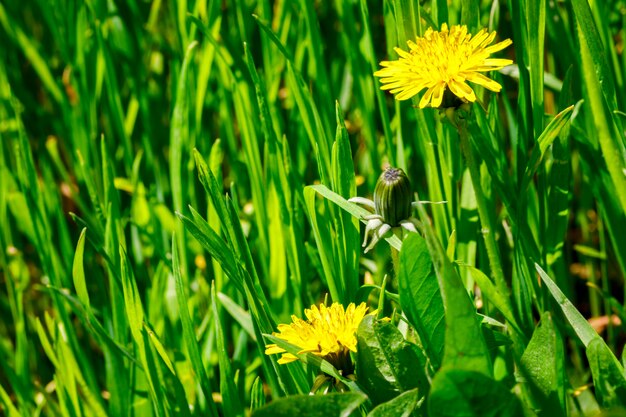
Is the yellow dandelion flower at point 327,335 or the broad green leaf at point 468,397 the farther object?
the yellow dandelion flower at point 327,335

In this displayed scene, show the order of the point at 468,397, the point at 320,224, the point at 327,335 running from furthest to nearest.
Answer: the point at 320,224, the point at 327,335, the point at 468,397

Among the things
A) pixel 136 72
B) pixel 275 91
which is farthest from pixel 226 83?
pixel 136 72

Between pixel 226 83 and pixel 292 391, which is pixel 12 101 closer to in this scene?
pixel 226 83

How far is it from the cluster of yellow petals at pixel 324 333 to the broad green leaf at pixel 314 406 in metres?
0.06

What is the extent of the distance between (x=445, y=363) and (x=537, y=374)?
129 millimetres

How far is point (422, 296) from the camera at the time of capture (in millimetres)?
724

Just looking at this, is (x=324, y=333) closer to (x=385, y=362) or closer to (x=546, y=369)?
(x=385, y=362)

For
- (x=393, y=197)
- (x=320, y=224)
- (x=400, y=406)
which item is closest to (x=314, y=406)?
(x=400, y=406)

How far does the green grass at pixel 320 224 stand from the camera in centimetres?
72

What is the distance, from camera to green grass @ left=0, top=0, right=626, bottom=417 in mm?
718

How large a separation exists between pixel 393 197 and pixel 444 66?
14 cm

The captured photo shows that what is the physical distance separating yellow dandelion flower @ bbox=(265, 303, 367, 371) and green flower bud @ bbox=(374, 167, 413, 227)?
0.09 meters

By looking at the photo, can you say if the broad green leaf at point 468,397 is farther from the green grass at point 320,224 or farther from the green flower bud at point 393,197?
the green flower bud at point 393,197

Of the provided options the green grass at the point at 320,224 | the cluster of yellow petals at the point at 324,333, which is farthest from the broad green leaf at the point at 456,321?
the cluster of yellow petals at the point at 324,333
